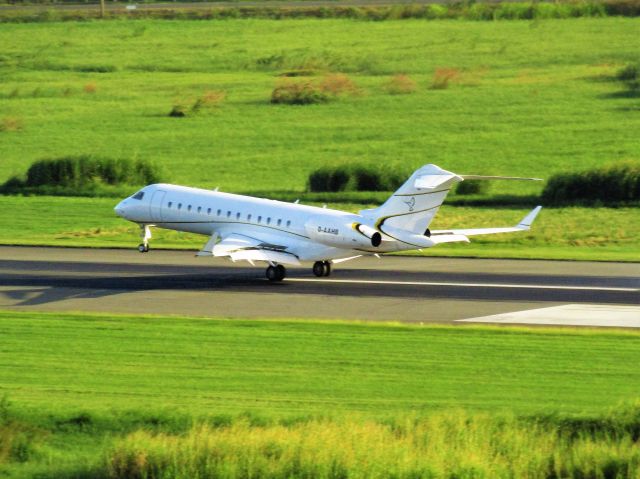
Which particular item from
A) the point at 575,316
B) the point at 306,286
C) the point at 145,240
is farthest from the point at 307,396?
the point at 145,240

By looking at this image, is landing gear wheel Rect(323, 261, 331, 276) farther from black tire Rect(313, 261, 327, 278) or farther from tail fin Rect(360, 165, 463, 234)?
tail fin Rect(360, 165, 463, 234)

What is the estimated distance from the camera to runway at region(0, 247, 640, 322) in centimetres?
4088

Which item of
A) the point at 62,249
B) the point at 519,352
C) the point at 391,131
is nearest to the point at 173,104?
the point at 391,131

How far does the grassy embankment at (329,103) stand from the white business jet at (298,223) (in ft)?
19.5

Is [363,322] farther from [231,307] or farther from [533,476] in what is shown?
[533,476]

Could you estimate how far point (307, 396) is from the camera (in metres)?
28.0

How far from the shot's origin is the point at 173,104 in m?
93.4

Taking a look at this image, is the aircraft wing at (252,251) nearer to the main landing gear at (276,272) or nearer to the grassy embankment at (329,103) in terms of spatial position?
the main landing gear at (276,272)

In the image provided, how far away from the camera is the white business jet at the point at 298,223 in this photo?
43.7m

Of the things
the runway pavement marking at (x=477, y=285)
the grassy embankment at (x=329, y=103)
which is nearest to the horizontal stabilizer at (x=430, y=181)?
the runway pavement marking at (x=477, y=285)

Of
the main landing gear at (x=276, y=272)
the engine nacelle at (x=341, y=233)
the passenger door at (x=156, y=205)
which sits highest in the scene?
the passenger door at (x=156, y=205)

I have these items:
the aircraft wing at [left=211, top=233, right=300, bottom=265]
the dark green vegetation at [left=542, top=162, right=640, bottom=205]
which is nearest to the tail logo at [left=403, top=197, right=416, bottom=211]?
the aircraft wing at [left=211, top=233, right=300, bottom=265]

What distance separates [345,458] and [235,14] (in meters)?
105

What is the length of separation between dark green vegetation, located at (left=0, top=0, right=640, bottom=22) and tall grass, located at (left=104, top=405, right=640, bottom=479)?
333 feet
